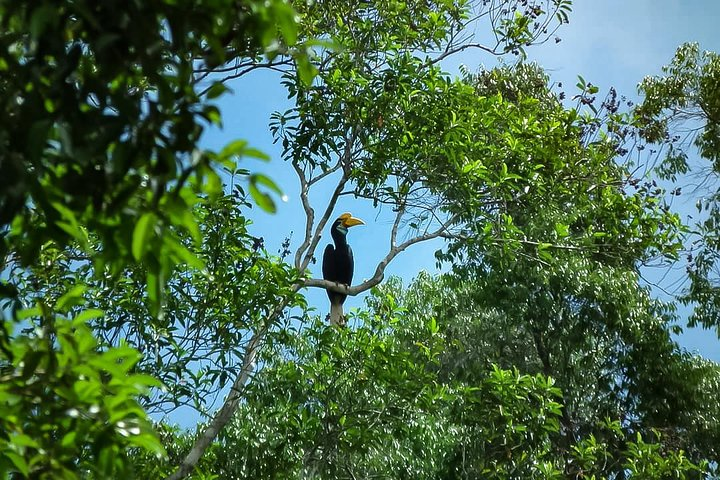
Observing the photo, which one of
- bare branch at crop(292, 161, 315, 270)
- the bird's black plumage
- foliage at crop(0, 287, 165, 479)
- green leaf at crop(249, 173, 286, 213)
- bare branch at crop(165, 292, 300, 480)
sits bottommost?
foliage at crop(0, 287, 165, 479)

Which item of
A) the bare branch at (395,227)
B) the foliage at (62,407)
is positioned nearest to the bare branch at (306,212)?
the bare branch at (395,227)

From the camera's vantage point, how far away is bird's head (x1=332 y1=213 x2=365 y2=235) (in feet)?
37.7

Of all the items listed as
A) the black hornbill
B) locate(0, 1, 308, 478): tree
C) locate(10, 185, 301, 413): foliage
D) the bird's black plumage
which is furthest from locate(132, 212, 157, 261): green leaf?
the bird's black plumage

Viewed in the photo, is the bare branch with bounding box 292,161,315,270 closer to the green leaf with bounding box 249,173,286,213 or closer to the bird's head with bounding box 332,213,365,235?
the bird's head with bounding box 332,213,365,235

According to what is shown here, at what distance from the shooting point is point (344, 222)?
1173 centimetres

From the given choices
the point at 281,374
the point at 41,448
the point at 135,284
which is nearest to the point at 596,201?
the point at 281,374

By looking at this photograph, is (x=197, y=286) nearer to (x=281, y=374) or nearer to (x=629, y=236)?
(x=281, y=374)

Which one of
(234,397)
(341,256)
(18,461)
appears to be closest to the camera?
(18,461)

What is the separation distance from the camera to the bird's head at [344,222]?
11.5m

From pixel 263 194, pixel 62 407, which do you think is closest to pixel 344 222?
pixel 62 407

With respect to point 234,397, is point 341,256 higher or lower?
higher

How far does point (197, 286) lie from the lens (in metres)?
7.02

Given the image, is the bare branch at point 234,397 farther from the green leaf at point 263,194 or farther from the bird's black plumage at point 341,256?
the green leaf at point 263,194

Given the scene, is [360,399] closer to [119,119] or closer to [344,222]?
[344,222]
